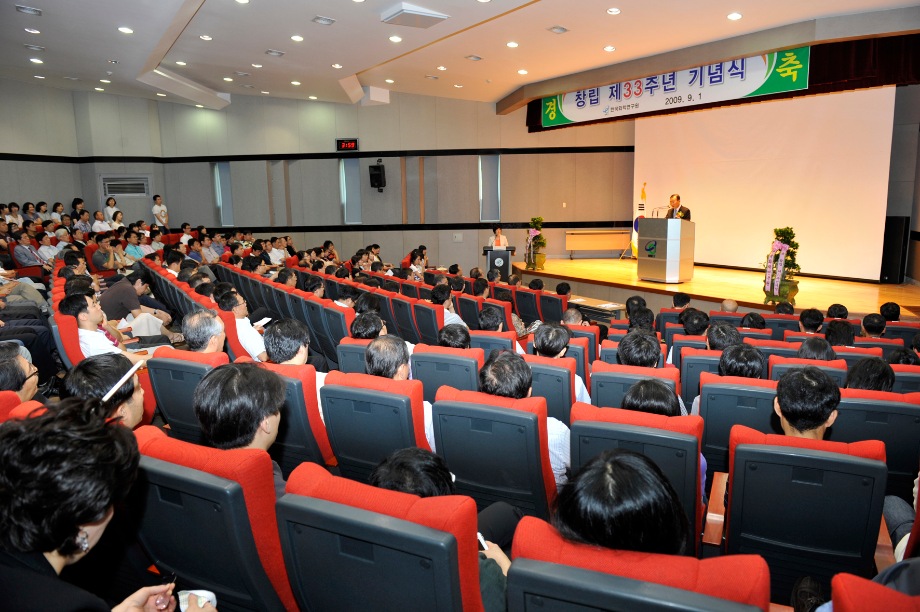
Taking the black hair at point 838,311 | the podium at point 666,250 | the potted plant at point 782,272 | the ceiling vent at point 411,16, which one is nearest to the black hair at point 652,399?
the black hair at point 838,311

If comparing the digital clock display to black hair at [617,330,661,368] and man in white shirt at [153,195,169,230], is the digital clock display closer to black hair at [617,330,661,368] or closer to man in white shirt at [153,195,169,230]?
man in white shirt at [153,195,169,230]

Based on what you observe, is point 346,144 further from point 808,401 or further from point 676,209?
point 808,401

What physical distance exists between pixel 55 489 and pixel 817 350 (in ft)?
12.6

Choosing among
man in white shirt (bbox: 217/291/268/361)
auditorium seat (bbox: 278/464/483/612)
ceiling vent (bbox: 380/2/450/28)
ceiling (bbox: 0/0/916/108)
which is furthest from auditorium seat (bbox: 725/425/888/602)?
ceiling vent (bbox: 380/2/450/28)

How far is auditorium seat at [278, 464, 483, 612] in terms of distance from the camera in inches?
47.3

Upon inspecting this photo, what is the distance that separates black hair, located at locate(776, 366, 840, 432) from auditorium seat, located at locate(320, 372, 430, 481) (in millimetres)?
1389

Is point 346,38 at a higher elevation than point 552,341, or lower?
higher

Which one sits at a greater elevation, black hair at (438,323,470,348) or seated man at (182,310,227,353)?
seated man at (182,310,227,353)

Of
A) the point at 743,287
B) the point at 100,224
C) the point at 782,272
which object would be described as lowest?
the point at 743,287

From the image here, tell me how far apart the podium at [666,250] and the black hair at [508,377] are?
843 cm

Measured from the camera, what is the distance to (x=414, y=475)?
62.9 inches

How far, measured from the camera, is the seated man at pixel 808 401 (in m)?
2.23

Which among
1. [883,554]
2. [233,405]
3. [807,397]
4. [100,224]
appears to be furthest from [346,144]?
[883,554]

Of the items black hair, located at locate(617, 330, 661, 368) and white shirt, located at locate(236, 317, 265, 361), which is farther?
white shirt, located at locate(236, 317, 265, 361)
